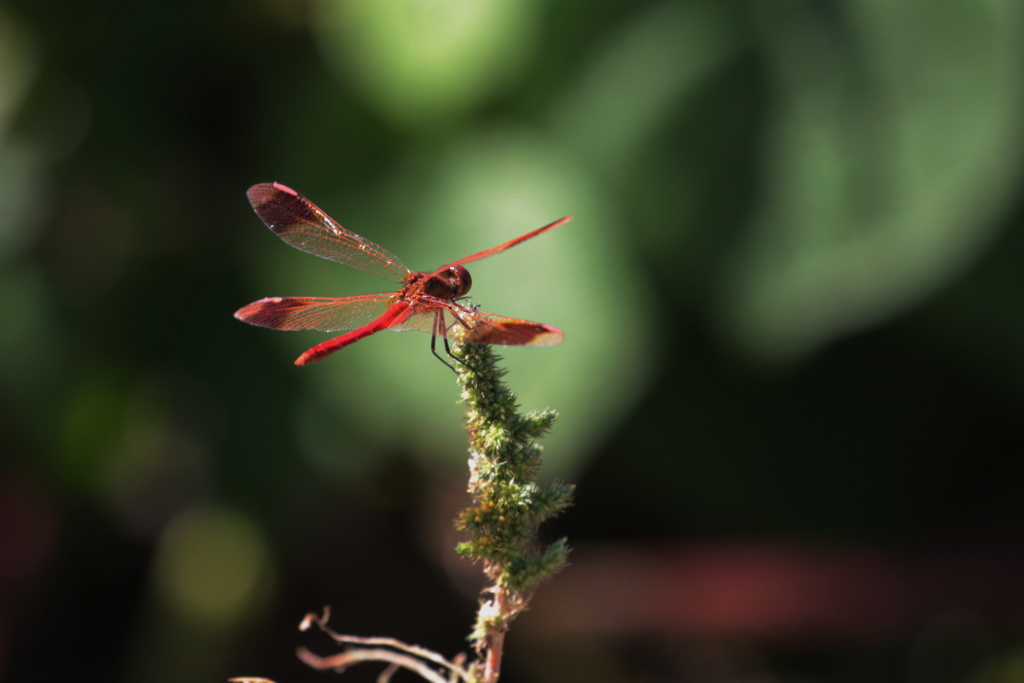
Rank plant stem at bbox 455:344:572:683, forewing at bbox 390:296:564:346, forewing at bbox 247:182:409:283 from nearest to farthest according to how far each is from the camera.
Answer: plant stem at bbox 455:344:572:683 < forewing at bbox 390:296:564:346 < forewing at bbox 247:182:409:283

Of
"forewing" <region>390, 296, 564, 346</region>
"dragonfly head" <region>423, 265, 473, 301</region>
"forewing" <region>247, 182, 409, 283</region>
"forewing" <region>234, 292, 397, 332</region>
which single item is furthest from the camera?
"forewing" <region>247, 182, 409, 283</region>

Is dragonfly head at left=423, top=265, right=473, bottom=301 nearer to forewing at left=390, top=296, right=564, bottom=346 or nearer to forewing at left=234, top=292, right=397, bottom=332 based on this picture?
forewing at left=390, top=296, right=564, bottom=346

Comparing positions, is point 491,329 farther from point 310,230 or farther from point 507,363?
point 507,363

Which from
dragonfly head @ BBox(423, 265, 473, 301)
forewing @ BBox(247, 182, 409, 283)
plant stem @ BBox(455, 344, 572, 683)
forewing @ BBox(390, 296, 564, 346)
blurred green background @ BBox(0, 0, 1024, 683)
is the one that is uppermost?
blurred green background @ BBox(0, 0, 1024, 683)

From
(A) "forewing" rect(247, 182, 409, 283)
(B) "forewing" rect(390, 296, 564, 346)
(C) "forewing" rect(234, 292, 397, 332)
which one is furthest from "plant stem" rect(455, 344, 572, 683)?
(A) "forewing" rect(247, 182, 409, 283)

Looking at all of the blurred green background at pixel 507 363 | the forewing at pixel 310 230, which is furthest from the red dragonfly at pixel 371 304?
the blurred green background at pixel 507 363

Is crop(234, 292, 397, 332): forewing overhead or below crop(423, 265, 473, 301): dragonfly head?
overhead

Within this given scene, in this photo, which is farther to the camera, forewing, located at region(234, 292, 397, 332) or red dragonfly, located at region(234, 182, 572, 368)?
forewing, located at region(234, 292, 397, 332)
